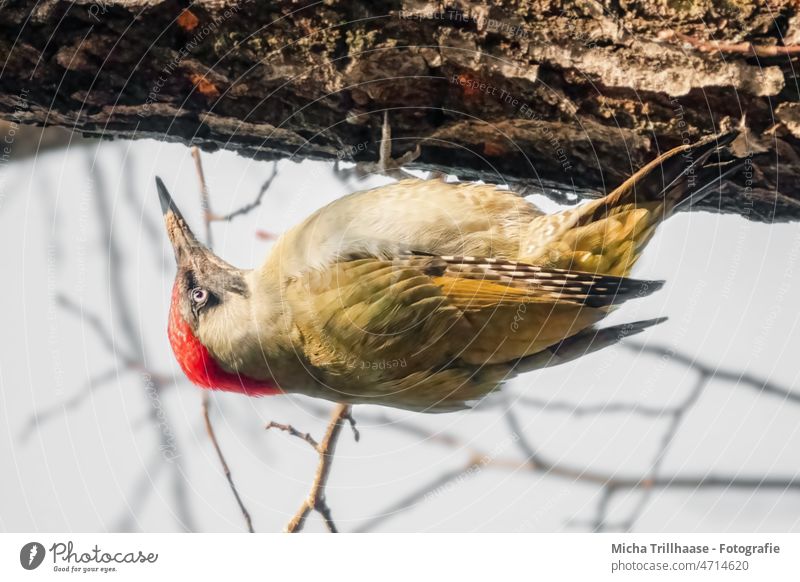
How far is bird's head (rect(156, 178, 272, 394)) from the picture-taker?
2.89 ft

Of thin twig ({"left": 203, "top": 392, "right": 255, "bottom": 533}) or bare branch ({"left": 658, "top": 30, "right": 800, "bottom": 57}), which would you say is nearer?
bare branch ({"left": 658, "top": 30, "right": 800, "bottom": 57})

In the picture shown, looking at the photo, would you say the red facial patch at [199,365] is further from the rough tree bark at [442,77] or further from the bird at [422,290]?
the rough tree bark at [442,77]

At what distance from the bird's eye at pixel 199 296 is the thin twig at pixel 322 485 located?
229 millimetres

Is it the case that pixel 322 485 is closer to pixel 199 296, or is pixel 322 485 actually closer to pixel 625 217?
pixel 199 296

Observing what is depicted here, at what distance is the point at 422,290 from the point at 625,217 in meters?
0.27

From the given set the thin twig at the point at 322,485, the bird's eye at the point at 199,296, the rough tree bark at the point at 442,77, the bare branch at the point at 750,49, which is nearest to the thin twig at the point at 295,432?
the thin twig at the point at 322,485

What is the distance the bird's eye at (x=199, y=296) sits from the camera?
0.89 m

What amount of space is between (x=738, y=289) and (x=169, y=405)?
801 mm

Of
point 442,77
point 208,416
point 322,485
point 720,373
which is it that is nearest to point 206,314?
point 208,416

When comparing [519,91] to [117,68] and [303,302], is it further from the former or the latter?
[117,68]

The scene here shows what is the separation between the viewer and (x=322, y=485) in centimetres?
93

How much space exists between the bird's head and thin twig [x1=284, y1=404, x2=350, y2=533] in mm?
107

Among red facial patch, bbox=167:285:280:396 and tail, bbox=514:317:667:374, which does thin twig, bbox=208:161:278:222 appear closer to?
red facial patch, bbox=167:285:280:396

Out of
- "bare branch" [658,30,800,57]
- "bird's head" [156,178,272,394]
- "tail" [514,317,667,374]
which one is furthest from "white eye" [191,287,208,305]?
"bare branch" [658,30,800,57]
